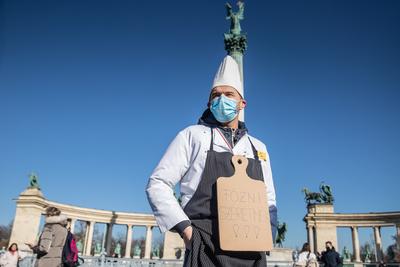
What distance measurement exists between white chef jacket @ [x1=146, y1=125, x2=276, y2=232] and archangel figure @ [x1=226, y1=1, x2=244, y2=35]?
2697 centimetres

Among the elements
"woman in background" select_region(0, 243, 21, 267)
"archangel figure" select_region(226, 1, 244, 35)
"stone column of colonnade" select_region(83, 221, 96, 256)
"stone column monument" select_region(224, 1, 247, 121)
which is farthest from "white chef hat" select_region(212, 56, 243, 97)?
"stone column of colonnade" select_region(83, 221, 96, 256)

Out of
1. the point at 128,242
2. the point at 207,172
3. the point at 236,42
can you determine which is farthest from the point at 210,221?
the point at 128,242

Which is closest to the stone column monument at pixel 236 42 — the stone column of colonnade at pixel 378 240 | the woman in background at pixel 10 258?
the woman in background at pixel 10 258

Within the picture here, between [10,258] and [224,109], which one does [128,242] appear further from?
[224,109]

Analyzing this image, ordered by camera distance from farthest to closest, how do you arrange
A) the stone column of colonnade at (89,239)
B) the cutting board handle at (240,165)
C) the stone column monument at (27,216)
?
the stone column of colonnade at (89,239) → the stone column monument at (27,216) → the cutting board handle at (240,165)

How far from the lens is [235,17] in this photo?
29.9 meters

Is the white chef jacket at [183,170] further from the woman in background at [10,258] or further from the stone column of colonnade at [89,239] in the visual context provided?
the stone column of colonnade at [89,239]

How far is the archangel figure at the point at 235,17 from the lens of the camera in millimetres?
29297

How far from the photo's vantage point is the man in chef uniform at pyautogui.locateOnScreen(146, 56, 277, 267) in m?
2.70

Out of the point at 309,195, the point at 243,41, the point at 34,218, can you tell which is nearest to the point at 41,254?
the point at 243,41

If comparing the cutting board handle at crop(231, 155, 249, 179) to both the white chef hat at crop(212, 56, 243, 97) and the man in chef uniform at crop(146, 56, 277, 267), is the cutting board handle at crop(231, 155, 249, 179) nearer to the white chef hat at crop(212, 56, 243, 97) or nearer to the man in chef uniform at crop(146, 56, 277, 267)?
the man in chef uniform at crop(146, 56, 277, 267)

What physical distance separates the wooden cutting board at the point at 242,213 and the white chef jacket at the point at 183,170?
0.95 feet

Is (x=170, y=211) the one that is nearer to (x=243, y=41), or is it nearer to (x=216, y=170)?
(x=216, y=170)

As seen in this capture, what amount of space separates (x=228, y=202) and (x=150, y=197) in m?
0.64
